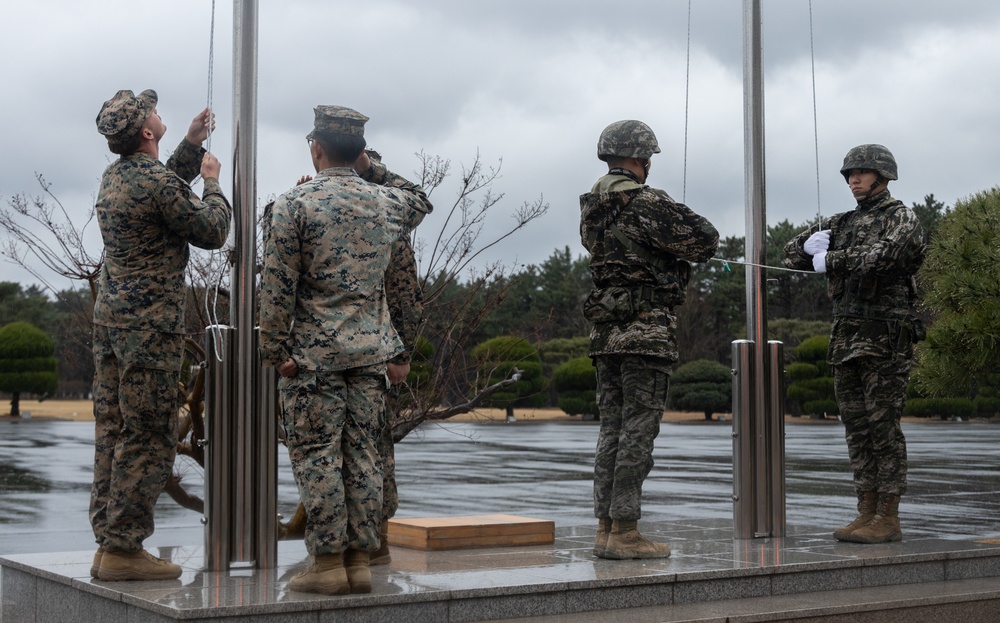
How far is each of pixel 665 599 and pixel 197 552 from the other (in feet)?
8.55

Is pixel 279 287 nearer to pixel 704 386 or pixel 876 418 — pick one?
pixel 876 418

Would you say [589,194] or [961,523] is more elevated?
[589,194]

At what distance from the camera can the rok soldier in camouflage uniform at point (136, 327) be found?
19.7 ft

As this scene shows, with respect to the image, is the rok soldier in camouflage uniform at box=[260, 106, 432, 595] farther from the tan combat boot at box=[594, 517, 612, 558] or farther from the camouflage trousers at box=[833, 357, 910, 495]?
the camouflage trousers at box=[833, 357, 910, 495]

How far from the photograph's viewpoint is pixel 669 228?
7055 mm

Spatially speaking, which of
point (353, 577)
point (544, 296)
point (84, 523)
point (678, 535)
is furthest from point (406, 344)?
point (544, 296)

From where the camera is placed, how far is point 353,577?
5598 millimetres

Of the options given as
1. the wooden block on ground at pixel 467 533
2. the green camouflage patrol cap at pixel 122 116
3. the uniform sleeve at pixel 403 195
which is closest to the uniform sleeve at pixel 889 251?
the wooden block on ground at pixel 467 533

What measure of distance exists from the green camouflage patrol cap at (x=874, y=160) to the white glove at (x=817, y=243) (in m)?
0.45

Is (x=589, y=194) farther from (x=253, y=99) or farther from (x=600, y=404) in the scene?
(x=253, y=99)

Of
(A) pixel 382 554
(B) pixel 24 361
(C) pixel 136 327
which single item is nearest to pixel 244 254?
(C) pixel 136 327

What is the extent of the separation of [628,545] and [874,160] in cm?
298

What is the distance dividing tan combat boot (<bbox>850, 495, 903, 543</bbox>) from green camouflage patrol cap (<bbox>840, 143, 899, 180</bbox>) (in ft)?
6.61

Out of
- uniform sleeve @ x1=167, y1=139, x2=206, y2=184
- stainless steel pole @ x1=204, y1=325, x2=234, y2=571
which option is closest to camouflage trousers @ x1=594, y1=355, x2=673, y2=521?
stainless steel pole @ x1=204, y1=325, x2=234, y2=571
